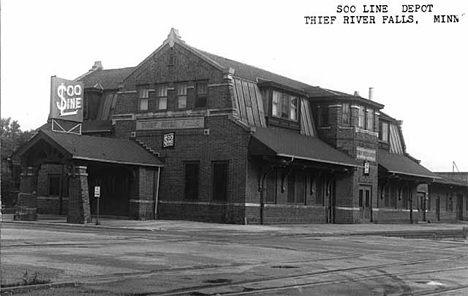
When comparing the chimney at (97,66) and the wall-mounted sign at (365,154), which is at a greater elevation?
the chimney at (97,66)

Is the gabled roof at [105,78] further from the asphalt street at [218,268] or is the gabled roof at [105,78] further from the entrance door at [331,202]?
the asphalt street at [218,268]

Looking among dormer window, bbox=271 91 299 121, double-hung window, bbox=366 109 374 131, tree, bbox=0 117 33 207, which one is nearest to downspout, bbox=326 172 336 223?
dormer window, bbox=271 91 299 121

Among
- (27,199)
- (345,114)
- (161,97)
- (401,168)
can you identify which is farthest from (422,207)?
(27,199)

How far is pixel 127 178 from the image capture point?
37469mm

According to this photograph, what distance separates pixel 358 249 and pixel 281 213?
1513 cm

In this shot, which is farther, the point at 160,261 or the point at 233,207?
the point at 233,207

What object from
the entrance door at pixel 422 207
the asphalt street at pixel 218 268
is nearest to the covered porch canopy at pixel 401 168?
the entrance door at pixel 422 207

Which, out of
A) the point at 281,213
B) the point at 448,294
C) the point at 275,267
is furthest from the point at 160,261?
the point at 281,213

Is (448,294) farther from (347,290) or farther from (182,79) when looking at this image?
(182,79)

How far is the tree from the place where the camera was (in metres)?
48.2

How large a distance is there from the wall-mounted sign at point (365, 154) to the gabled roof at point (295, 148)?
117 centimetres

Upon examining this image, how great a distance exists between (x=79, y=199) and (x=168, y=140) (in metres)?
7.45

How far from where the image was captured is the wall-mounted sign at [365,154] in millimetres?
41594

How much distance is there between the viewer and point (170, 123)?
3775cm
